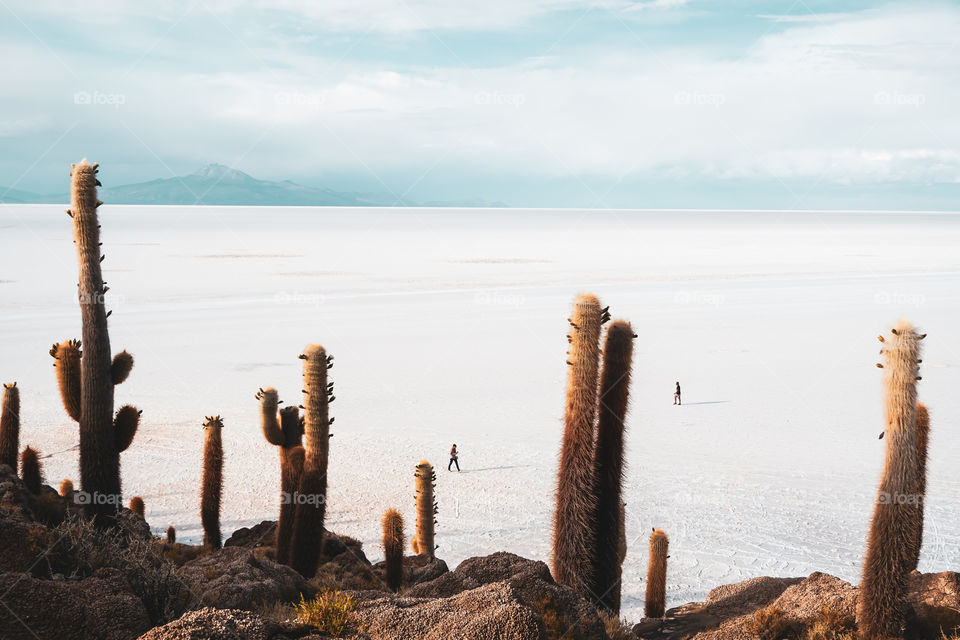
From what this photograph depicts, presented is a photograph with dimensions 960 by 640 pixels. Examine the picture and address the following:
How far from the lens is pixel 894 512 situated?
827 centimetres

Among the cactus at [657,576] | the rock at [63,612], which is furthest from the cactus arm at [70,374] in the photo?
the cactus at [657,576]

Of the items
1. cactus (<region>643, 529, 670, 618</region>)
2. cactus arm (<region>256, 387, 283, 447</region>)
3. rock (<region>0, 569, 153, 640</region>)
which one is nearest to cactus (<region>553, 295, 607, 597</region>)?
cactus (<region>643, 529, 670, 618</region>)

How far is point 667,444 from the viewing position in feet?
69.1

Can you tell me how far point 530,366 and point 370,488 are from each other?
41.3 feet

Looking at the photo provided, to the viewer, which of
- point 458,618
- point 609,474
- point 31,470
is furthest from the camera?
point 31,470

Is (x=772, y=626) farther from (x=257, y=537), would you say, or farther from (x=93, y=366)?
(x=93, y=366)

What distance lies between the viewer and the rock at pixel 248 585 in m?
8.12

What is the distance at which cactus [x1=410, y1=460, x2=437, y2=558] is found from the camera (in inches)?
507

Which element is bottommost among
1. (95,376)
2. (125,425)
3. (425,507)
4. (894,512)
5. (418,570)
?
(418,570)
